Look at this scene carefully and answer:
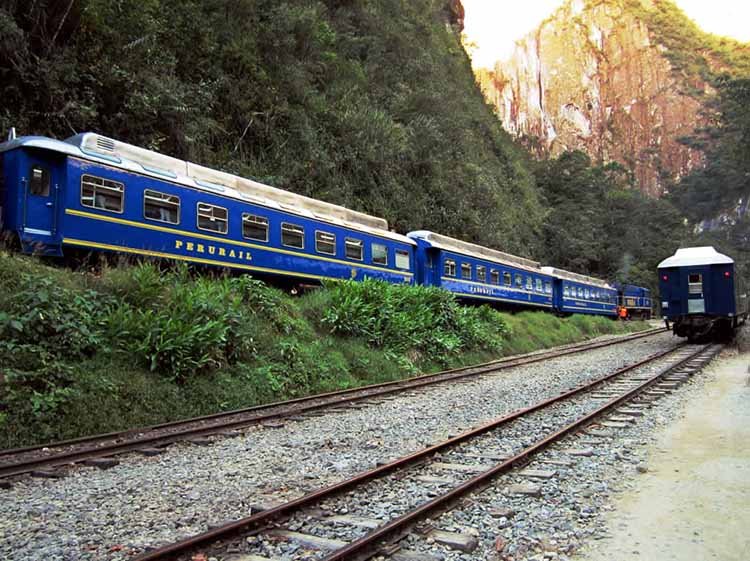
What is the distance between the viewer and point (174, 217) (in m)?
11.8

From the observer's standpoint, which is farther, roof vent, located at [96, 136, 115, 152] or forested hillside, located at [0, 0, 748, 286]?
forested hillside, located at [0, 0, 748, 286]

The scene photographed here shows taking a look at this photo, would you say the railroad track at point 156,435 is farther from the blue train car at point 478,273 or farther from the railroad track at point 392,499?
the blue train car at point 478,273

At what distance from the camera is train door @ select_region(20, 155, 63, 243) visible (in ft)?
32.5

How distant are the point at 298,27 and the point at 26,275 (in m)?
19.0

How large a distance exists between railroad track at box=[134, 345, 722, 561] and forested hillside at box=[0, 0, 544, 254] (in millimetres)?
13195

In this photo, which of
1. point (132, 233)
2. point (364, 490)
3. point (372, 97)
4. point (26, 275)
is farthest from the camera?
point (372, 97)

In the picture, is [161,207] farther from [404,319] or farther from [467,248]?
[467,248]

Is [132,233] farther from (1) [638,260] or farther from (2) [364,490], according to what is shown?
(1) [638,260]

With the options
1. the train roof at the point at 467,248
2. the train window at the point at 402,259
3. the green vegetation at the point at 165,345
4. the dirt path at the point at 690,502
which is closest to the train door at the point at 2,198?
the green vegetation at the point at 165,345

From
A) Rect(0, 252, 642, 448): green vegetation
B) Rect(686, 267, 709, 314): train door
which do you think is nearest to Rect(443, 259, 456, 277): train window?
Rect(0, 252, 642, 448): green vegetation

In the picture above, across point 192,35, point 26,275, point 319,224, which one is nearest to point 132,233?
point 26,275

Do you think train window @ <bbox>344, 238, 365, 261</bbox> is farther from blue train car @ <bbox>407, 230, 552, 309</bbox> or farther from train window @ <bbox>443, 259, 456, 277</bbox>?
train window @ <bbox>443, 259, 456, 277</bbox>

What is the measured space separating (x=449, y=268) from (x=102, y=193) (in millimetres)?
13502

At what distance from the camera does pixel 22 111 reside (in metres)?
14.2
